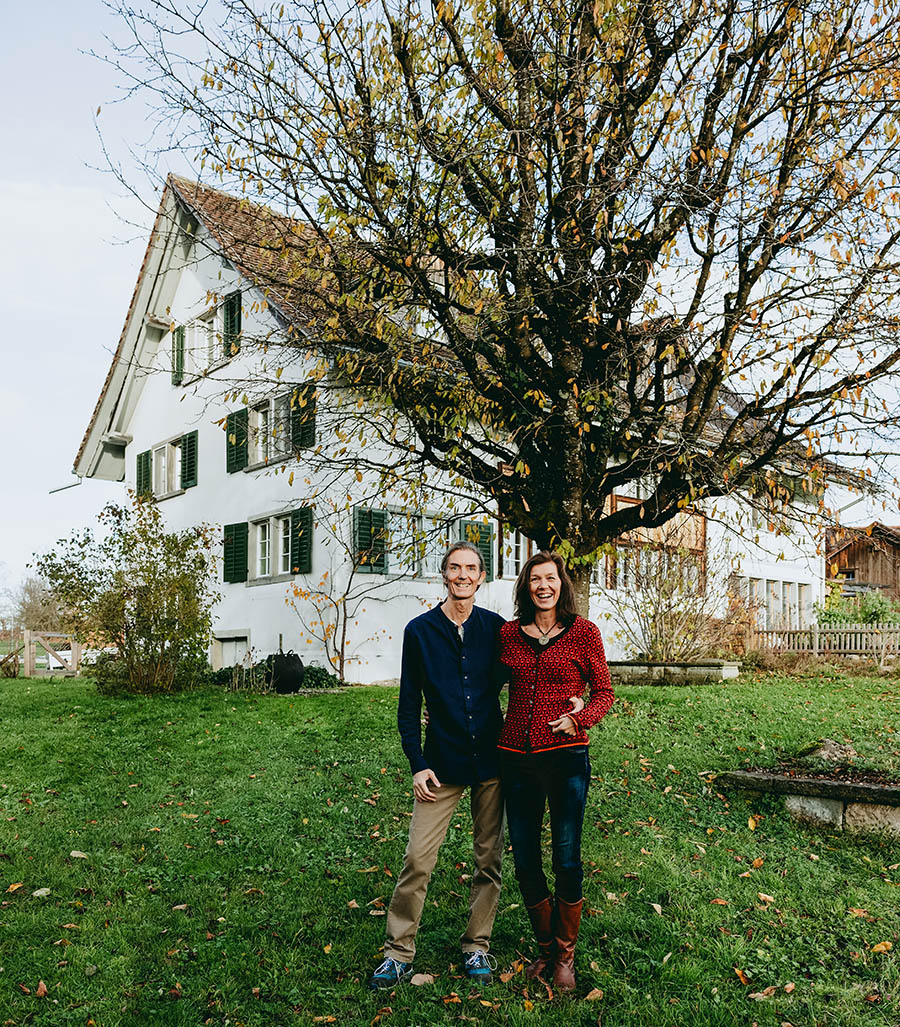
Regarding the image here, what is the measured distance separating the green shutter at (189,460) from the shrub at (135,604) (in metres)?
6.68

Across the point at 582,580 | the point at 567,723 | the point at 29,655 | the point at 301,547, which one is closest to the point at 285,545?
the point at 301,547

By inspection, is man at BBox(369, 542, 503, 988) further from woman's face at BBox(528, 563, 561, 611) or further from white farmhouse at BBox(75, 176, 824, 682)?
white farmhouse at BBox(75, 176, 824, 682)

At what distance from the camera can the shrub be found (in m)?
13.7

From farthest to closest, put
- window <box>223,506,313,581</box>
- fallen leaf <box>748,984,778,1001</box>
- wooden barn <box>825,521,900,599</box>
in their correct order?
wooden barn <box>825,521,900,599</box>
window <box>223,506,313,581</box>
fallen leaf <box>748,984,778,1001</box>

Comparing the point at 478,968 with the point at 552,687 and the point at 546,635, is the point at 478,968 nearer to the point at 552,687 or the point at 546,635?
the point at 552,687

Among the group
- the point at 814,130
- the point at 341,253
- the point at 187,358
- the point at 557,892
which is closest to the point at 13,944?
the point at 557,892

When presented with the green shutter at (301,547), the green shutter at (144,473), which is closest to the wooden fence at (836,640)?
the green shutter at (301,547)

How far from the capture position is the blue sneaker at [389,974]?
4.48 metres

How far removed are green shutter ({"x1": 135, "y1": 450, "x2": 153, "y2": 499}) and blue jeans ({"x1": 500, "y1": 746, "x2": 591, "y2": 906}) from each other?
2011 centimetres

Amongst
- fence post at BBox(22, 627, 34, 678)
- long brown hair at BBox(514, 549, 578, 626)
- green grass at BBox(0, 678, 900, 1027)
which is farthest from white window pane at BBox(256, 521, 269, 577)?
long brown hair at BBox(514, 549, 578, 626)

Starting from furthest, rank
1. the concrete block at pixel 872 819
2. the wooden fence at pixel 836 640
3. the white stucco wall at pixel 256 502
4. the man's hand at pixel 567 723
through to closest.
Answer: the wooden fence at pixel 836 640, the white stucco wall at pixel 256 502, the concrete block at pixel 872 819, the man's hand at pixel 567 723

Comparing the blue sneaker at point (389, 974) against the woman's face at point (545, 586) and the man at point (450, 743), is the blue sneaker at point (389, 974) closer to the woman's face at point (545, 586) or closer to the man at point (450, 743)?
the man at point (450, 743)

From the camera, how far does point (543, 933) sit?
450 centimetres

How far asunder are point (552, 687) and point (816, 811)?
3437mm
